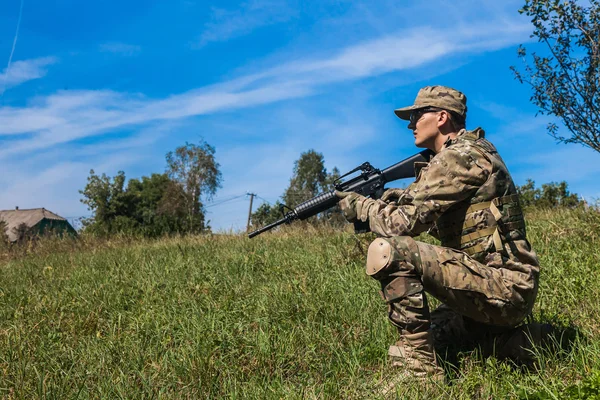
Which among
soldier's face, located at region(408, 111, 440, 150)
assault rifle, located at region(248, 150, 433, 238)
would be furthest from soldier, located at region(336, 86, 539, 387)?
assault rifle, located at region(248, 150, 433, 238)

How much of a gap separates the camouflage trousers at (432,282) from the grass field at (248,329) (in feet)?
1.33

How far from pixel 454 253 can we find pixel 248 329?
1952 mm

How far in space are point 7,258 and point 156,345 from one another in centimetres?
874

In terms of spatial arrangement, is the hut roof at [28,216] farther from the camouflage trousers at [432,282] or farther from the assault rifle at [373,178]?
the camouflage trousers at [432,282]

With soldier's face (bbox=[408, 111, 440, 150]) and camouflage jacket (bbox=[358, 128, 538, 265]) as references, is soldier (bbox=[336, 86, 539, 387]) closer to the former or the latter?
camouflage jacket (bbox=[358, 128, 538, 265])

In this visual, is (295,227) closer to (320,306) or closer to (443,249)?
(320,306)

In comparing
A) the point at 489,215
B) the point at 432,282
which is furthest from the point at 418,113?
the point at 432,282

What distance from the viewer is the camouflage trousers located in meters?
3.12

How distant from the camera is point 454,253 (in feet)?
10.6

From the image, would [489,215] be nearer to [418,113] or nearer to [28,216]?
[418,113]

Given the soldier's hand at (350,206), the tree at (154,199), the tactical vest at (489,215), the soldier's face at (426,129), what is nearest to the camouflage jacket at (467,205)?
the tactical vest at (489,215)

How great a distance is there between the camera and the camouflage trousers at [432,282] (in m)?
3.12

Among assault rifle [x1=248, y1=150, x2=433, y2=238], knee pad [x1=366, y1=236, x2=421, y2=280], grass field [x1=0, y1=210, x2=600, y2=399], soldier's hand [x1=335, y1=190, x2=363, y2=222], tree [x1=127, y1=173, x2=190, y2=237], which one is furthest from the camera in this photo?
tree [x1=127, y1=173, x2=190, y2=237]

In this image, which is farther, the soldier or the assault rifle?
the assault rifle
